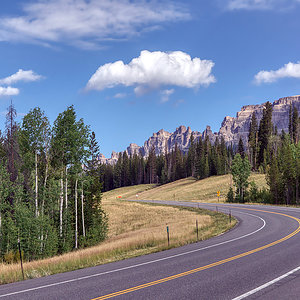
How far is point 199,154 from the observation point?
122188mm

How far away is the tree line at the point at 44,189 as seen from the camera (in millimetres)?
25906

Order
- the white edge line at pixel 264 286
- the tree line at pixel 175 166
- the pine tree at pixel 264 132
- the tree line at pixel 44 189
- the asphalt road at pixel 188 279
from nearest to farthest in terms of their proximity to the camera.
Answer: the white edge line at pixel 264 286 < the asphalt road at pixel 188 279 < the tree line at pixel 44 189 < the pine tree at pixel 264 132 < the tree line at pixel 175 166

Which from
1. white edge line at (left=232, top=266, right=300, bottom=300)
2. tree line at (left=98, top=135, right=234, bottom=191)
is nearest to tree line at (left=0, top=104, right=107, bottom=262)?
white edge line at (left=232, top=266, right=300, bottom=300)

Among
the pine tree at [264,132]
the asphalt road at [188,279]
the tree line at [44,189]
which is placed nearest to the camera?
the asphalt road at [188,279]

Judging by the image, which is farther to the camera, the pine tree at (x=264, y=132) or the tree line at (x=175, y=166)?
the tree line at (x=175, y=166)

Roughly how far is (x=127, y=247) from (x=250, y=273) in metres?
10.3

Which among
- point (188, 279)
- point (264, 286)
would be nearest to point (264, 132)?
point (188, 279)

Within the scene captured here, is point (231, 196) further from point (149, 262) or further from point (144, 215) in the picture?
point (149, 262)

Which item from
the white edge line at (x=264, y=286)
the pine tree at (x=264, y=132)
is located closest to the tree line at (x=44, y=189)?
the white edge line at (x=264, y=286)

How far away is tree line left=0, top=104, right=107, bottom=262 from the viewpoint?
25.9 metres

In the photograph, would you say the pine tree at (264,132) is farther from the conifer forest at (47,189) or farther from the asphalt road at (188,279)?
the asphalt road at (188,279)

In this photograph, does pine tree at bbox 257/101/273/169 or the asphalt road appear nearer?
the asphalt road

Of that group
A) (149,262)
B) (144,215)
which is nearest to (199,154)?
(144,215)

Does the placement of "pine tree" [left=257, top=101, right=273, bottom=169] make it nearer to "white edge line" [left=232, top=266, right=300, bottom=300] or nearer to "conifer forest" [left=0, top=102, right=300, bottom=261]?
"conifer forest" [left=0, top=102, right=300, bottom=261]
